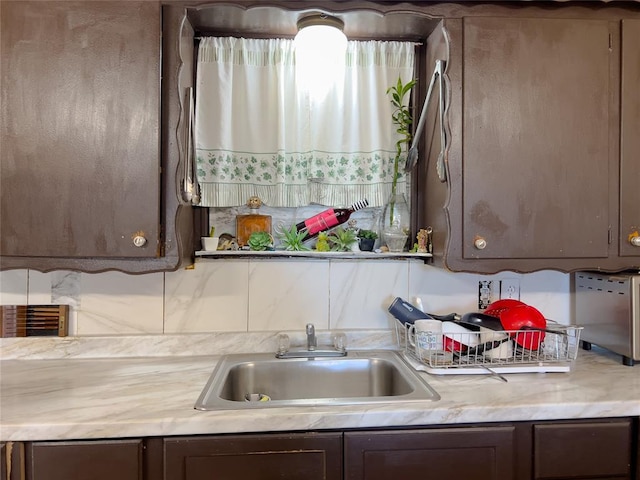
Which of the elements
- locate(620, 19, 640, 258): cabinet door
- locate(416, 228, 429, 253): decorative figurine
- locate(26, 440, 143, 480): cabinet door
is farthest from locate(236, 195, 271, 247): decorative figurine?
locate(620, 19, 640, 258): cabinet door

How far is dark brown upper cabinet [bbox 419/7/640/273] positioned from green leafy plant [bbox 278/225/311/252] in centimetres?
53

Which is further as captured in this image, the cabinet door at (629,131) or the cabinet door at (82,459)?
the cabinet door at (629,131)

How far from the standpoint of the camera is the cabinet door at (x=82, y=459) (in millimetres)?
970

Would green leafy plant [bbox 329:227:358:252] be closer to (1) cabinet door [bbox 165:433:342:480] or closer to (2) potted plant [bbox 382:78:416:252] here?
(2) potted plant [bbox 382:78:416:252]

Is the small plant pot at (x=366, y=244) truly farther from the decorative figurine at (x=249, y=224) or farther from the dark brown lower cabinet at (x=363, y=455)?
the dark brown lower cabinet at (x=363, y=455)

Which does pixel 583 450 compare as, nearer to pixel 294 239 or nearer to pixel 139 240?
pixel 294 239

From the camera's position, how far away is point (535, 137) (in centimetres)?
131

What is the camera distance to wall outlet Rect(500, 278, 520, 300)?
1.64m

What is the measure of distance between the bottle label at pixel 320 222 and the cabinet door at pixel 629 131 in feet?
3.12

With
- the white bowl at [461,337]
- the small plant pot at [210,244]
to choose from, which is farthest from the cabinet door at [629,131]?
the small plant pot at [210,244]

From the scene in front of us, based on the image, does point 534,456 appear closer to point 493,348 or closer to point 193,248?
point 493,348

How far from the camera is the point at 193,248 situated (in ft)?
5.06

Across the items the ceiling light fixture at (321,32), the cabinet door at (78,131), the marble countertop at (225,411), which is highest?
the ceiling light fixture at (321,32)

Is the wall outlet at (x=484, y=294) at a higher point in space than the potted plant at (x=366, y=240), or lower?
lower
